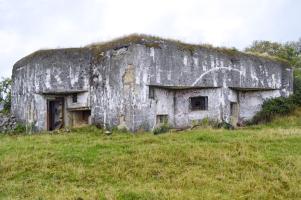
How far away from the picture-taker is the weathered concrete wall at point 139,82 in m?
16.0

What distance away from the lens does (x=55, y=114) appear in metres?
18.5

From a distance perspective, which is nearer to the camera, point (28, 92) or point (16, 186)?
point (16, 186)

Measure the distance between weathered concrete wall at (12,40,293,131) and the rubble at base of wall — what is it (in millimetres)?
350

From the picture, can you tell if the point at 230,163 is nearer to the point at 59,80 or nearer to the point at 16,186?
the point at 16,186

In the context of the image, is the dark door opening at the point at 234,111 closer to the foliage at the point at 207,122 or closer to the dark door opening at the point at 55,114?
the foliage at the point at 207,122

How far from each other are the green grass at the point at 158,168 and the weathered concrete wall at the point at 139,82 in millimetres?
2680

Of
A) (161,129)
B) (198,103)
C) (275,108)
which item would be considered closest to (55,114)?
(161,129)

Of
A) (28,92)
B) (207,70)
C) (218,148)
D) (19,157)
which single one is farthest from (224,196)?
(28,92)

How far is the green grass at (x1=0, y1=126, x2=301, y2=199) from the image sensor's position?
888cm

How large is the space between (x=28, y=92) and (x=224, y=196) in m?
12.3

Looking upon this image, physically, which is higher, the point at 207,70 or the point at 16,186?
the point at 207,70

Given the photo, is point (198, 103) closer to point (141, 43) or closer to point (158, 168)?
point (141, 43)

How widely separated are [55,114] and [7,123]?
2.71 metres

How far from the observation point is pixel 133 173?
400 inches
